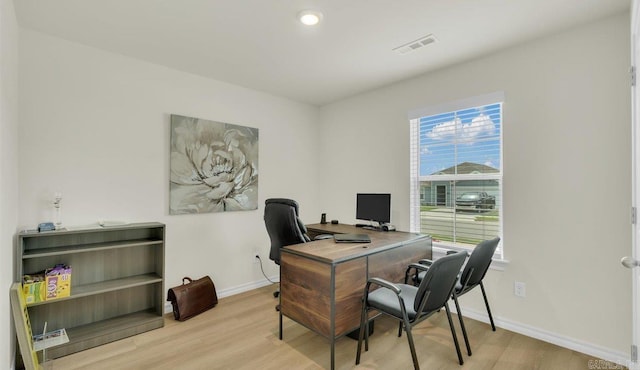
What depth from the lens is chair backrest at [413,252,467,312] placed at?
5.94 feet

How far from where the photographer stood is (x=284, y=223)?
2.95 m

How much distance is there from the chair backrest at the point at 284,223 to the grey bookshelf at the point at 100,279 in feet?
3.37

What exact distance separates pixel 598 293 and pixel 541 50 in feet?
6.54

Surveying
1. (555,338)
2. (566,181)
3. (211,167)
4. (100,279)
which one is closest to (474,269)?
(555,338)

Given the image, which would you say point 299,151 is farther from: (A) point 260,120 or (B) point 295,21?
(B) point 295,21

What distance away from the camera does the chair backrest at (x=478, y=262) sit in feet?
7.36

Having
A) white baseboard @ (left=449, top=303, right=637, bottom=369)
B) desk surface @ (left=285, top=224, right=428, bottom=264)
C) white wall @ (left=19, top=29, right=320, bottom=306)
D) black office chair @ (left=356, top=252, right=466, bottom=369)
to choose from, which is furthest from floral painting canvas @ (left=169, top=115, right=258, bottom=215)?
white baseboard @ (left=449, top=303, right=637, bottom=369)

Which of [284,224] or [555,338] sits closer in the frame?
[555,338]

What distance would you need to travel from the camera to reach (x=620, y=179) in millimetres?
2184

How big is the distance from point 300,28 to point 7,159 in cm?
215

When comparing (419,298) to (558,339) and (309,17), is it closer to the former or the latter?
(558,339)

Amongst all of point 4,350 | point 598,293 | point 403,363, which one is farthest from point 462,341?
point 4,350

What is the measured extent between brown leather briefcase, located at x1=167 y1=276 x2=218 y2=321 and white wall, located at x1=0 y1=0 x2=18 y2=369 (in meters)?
1.11

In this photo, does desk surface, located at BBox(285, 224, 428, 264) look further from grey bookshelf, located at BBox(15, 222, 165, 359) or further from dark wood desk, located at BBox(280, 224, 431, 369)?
grey bookshelf, located at BBox(15, 222, 165, 359)
